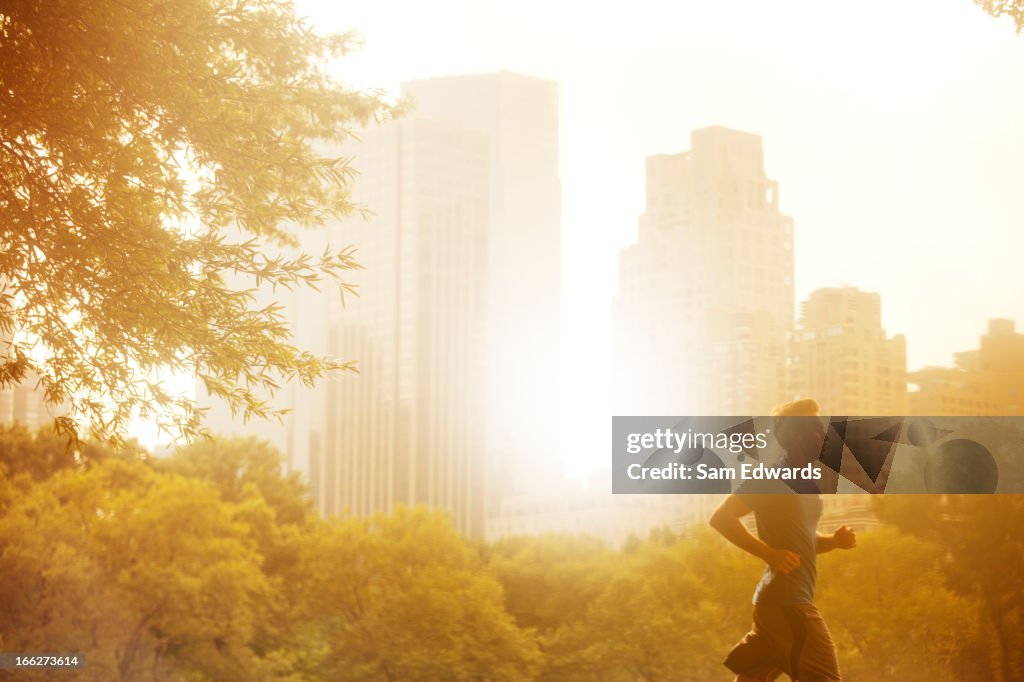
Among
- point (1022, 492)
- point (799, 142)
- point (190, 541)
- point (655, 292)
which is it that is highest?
point (799, 142)

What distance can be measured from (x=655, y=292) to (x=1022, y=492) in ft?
7.90

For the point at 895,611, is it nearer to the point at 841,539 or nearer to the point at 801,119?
the point at 841,539

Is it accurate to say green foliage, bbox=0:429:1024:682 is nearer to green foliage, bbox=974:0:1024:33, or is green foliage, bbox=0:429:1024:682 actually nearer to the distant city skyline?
the distant city skyline

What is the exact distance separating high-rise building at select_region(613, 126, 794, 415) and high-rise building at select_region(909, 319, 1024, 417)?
2.63ft

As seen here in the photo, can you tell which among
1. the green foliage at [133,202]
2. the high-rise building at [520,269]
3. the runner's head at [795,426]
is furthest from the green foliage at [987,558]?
the green foliage at [133,202]

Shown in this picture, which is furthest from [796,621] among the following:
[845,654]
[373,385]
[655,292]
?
[373,385]

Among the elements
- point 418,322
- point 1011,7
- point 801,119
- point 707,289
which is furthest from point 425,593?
point 1011,7

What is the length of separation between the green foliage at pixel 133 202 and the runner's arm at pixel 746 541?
→ 2.08 m

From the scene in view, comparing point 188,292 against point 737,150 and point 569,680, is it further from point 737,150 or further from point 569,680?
point 737,150

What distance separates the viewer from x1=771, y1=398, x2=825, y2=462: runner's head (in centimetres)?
303

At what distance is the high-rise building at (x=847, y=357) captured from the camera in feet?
17.3

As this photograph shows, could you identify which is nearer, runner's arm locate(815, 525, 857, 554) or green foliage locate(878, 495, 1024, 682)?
runner's arm locate(815, 525, 857, 554)

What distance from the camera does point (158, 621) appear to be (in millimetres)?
5453

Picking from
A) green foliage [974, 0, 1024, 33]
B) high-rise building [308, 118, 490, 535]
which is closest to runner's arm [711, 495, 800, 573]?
green foliage [974, 0, 1024, 33]
